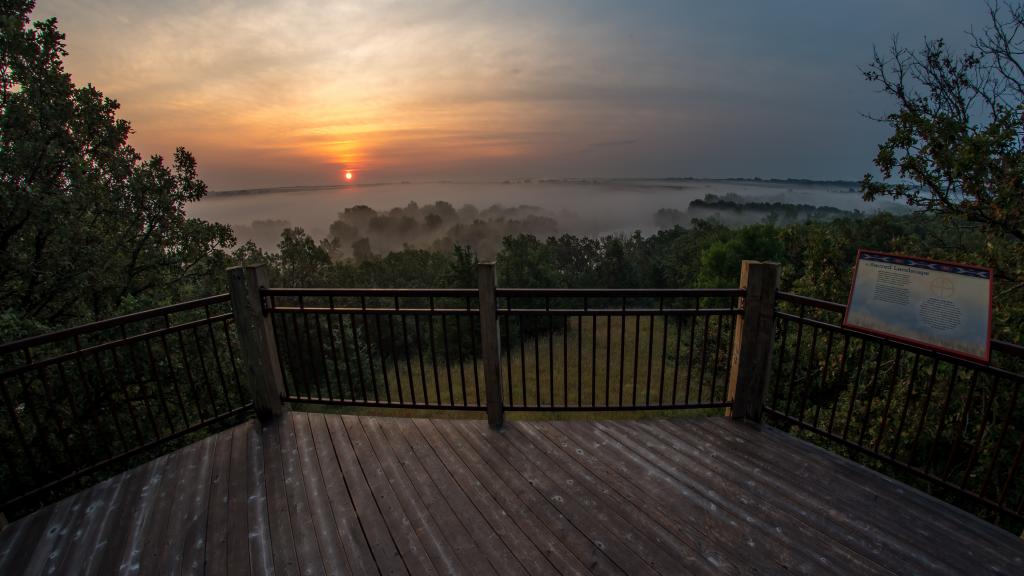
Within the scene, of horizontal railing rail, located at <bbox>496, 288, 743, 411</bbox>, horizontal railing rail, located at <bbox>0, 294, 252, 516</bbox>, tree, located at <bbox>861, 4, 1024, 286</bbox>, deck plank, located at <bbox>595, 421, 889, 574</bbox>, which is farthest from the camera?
tree, located at <bbox>861, 4, 1024, 286</bbox>

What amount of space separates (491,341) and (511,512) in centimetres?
126

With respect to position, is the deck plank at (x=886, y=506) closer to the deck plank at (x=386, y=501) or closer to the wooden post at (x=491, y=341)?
the wooden post at (x=491, y=341)

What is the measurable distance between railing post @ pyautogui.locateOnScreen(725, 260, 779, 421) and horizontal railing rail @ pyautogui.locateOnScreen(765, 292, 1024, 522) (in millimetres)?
102

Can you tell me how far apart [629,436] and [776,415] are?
1.21 m

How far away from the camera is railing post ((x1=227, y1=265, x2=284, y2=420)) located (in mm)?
3264

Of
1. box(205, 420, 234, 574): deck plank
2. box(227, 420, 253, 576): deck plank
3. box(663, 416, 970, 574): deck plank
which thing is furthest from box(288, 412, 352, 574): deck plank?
box(663, 416, 970, 574): deck plank

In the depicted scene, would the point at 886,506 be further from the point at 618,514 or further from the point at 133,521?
the point at 133,521

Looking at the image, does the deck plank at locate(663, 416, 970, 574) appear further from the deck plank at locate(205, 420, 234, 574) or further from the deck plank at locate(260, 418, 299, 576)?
the deck plank at locate(205, 420, 234, 574)

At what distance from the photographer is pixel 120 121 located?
355 inches

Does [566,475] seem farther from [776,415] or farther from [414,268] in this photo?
[414,268]

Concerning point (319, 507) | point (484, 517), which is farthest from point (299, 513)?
point (484, 517)

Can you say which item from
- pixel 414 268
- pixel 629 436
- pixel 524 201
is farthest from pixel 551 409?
pixel 524 201

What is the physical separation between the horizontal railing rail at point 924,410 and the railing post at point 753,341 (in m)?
0.10

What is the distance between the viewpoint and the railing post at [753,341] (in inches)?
117
